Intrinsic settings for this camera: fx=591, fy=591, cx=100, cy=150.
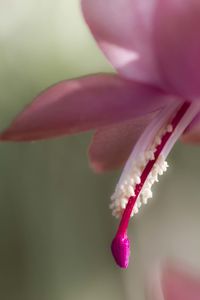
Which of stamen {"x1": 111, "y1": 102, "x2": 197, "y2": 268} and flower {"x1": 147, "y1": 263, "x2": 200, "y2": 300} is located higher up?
stamen {"x1": 111, "y1": 102, "x2": 197, "y2": 268}

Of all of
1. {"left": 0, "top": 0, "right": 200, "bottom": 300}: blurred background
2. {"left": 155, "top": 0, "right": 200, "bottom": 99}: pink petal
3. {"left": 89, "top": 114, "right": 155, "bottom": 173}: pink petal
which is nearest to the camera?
{"left": 155, "top": 0, "right": 200, "bottom": 99}: pink petal

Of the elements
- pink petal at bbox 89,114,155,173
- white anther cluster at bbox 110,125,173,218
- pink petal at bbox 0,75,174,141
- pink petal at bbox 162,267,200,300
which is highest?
pink petal at bbox 89,114,155,173

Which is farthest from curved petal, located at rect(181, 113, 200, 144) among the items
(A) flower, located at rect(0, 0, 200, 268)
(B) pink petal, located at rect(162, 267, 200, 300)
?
(B) pink petal, located at rect(162, 267, 200, 300)

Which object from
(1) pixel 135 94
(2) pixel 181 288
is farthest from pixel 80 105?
(2) pixel 181 288

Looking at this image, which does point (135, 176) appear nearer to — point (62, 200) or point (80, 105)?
point (80, 105)

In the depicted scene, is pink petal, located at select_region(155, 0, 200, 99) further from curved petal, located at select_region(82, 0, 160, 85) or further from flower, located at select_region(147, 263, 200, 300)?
flower, located at select_region(147, 263, 200, 300)

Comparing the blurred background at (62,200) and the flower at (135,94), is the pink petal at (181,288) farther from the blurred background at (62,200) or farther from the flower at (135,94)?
the blurred background at (62,200)

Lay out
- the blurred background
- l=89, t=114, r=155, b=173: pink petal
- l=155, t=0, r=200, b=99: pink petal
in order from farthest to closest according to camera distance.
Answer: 1. the blurred background
2. l=89, t=114, r=155, b=173: pink petal
3. l=155, t=0, r=200, b=99: pink petal
